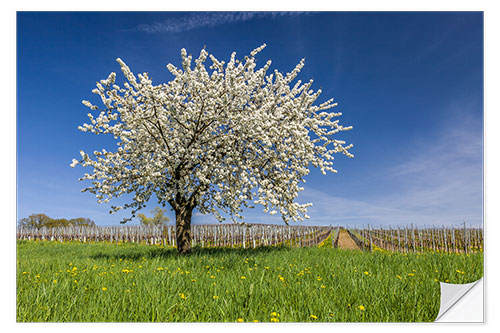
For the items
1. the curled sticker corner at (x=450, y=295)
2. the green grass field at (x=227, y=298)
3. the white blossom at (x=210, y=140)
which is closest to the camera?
the green grass field at (x=227, y=298)

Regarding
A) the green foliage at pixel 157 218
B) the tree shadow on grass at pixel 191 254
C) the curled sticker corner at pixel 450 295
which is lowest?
the green foliage at pixel 157 218

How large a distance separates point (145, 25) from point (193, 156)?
3043mm

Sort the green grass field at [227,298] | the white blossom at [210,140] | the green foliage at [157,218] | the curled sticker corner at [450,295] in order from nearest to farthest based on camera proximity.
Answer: the green grass field at [227,298]
the curled sticker corner at [450,295]
the white blossom at [210,140]
the green foliage at [157,218]

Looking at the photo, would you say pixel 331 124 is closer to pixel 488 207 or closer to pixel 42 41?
pixel 488 207

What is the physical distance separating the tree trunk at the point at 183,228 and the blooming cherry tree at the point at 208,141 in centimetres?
3

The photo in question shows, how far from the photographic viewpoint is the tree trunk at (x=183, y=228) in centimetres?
885

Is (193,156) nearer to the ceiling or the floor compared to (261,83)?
nearer to the floor

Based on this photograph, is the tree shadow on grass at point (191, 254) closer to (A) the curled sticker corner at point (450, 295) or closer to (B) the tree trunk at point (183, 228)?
(B) the tree trunk at point (183, 228)

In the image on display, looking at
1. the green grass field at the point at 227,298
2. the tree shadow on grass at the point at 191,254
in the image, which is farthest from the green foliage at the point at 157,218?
the green grass field at the point at 227,298

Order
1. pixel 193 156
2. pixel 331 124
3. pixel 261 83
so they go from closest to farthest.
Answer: pixel 193 156 → pixel 261 83 → pixel 331 124

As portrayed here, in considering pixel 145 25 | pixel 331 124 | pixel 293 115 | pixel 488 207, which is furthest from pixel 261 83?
pixel 488 207

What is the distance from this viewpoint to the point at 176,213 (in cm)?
898

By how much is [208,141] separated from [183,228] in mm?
2774

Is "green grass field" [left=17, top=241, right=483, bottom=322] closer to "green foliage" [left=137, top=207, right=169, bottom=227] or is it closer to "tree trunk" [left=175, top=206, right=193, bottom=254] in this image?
"tree trunk" [left=175, top=206, right=193, bottom=254]
